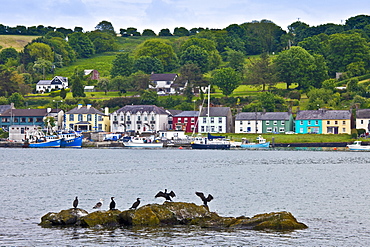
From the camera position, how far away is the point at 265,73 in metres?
152

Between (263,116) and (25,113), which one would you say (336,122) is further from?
(25,113)

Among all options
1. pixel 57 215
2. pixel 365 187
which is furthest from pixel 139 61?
pixel 57 215

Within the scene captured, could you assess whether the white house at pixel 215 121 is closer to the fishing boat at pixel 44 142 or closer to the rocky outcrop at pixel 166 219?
the fishing boat at pixel 44 142

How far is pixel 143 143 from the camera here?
4582 inches

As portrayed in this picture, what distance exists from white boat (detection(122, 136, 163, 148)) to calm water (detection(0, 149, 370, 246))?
31.5 m

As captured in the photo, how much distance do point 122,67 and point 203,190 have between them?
453ft

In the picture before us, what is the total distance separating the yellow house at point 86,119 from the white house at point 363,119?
5067cm

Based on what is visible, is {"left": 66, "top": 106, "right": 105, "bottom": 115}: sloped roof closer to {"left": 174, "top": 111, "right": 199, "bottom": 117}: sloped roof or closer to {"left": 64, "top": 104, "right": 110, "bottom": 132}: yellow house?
{"left": 64, "top": 104, "right": 110, "bottom": 132}: yellow house

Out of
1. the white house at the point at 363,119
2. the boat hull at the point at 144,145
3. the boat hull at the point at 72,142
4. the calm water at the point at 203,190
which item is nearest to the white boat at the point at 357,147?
the white house at the point at 363,119

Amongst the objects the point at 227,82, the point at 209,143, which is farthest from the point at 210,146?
the point at 227,82

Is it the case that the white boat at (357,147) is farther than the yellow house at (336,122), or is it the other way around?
the yellow house at (336,122)

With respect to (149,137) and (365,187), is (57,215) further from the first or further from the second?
(149,137)

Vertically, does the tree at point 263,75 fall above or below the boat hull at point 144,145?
above

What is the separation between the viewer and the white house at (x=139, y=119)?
127562 millimetres
